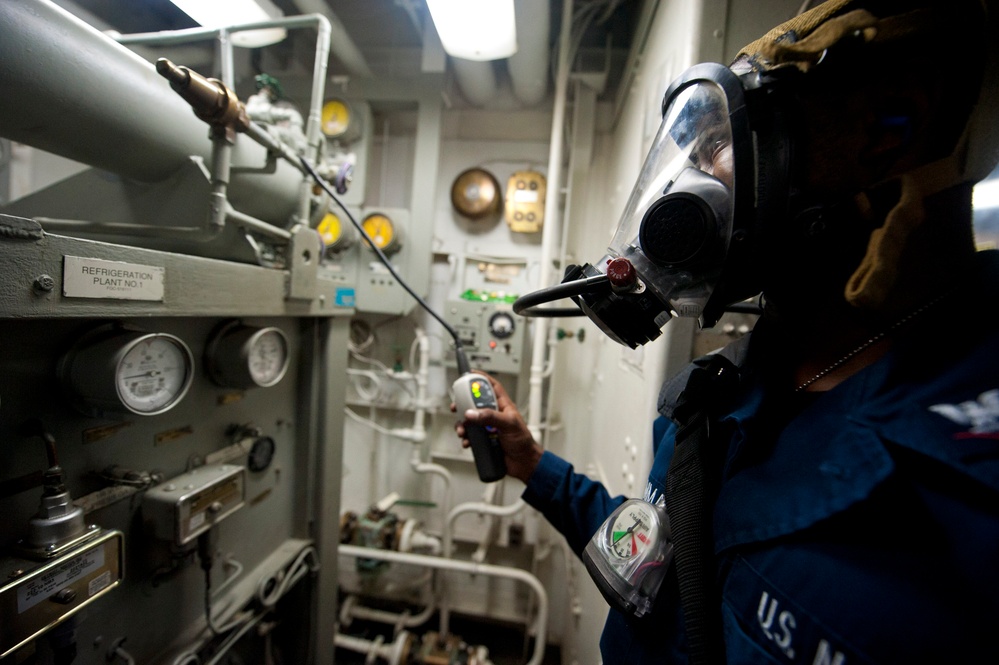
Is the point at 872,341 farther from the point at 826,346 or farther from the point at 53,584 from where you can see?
the point at 53,584

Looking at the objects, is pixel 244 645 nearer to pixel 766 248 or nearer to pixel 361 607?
pixel 361 607

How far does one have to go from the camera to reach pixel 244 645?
1.25 metres

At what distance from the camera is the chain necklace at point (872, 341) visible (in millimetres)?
396

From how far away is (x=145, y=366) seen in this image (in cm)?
76

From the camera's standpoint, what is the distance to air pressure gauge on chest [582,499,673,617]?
49 centimetres

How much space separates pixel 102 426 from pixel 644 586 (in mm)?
1057

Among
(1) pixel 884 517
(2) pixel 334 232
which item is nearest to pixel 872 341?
(1) pixel 884 517

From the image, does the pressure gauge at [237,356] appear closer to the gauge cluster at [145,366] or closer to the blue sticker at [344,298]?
the gauge cluster at [145,366]

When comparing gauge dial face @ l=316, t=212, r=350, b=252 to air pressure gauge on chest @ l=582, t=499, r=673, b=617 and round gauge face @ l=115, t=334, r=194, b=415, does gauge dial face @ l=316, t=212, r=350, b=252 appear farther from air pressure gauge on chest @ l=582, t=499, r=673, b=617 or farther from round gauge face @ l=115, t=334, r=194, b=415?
air pressure gauge on chest @ l=582, t=499, r=673, b=617

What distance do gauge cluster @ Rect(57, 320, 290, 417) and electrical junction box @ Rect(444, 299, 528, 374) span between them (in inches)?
42.5

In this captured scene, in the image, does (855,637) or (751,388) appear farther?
(751,388)

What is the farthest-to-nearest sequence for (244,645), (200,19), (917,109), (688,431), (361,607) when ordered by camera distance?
(361,607) → (200,19) → (244,645) → (688,431) → (917,109)

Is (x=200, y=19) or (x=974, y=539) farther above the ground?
(x=200, y=19)

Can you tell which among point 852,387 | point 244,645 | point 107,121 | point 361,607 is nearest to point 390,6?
point 107,121
